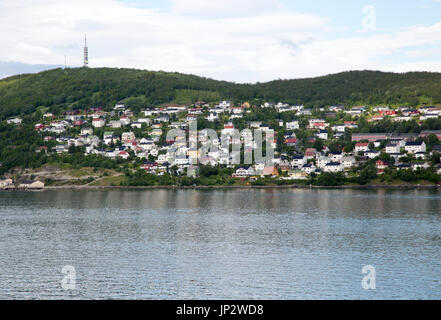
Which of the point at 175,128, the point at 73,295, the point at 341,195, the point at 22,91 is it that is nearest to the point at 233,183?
the point at 341,195

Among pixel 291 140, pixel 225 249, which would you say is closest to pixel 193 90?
pixel 291 140

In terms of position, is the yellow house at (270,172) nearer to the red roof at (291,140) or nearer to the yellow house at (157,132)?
the red roof at (291,140)

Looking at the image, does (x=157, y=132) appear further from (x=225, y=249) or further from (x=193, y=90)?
(x=225, y=249)

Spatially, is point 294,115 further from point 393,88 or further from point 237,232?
point 237,232

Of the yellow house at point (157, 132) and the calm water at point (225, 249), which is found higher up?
the yellow house at point (157, 132)

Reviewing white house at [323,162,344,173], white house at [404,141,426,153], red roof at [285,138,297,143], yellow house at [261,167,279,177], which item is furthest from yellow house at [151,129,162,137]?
white house at [404,141,426,153]

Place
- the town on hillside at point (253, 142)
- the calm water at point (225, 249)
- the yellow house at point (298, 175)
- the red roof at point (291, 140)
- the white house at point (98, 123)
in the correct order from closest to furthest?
the calm water at point (225, 249) → the yellow house at point (298, 175) → the town on hillside at point (253, 142) → the red roof at point (291, 140) → the white house at point (98, 123)

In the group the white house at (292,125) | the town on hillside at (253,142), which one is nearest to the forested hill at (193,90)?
the town on hillside at (253,142)
